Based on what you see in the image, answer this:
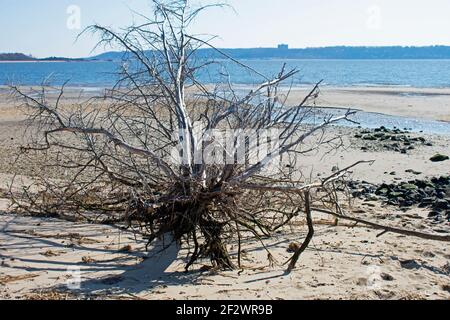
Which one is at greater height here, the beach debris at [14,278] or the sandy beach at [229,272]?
the beach debris at [14,278]

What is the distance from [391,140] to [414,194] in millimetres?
7006

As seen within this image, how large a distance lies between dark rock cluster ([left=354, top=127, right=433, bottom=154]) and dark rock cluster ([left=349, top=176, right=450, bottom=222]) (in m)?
4.13

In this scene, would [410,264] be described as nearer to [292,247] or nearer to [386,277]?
[386,277]

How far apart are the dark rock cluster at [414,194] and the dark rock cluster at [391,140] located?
413cm

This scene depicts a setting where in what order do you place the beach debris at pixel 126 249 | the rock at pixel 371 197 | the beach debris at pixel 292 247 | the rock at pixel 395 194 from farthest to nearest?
the rock at pixel 395 194 → the rock at pixel 371 197 → the beach debris at pixel 292 247 → the beach debris at pixel 126 249

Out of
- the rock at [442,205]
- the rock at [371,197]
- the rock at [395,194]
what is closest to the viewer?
the rock at [442,205]

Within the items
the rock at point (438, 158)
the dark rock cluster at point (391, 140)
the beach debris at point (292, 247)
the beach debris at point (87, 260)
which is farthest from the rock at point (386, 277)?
the dark rock cluster at point (391, 140)

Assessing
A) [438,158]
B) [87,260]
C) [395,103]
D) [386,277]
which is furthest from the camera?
[395,103]

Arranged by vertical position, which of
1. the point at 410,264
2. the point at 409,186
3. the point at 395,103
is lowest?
the point at 395,103

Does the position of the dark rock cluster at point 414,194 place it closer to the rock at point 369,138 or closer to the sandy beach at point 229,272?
the sandy beach at point 229,272

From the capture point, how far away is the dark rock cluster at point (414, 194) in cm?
889

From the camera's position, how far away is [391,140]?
16.5 meters

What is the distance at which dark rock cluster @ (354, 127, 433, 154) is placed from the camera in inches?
603

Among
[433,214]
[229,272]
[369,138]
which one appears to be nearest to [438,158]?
[369,138]
